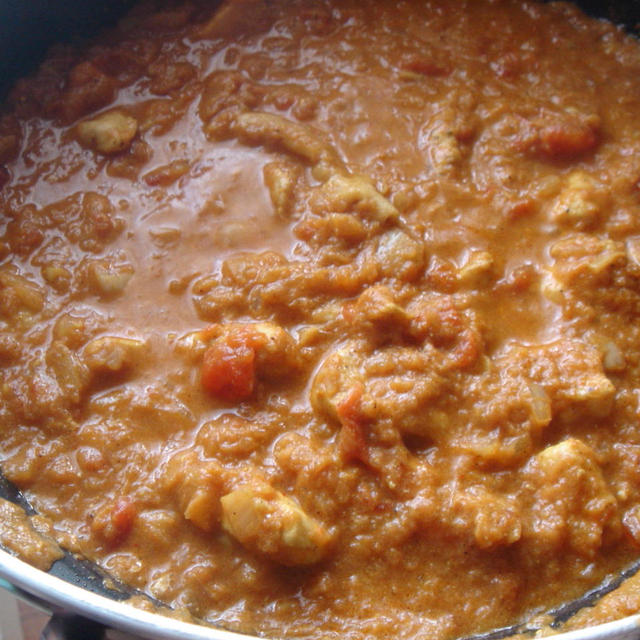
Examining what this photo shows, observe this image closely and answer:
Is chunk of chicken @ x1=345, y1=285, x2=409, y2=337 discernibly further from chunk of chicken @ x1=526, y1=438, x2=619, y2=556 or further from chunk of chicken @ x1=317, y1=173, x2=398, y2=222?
chunk of chicken @ x1=526, y1=438, x2=619, y2=556

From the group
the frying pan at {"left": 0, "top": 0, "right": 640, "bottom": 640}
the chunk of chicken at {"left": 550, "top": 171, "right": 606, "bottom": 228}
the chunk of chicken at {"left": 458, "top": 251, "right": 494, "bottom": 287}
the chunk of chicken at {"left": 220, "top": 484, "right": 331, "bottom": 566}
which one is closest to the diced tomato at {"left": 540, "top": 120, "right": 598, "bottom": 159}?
the chunk of chicken at {"left": 550, "top": 171, "right": 606, "bottom": 228}

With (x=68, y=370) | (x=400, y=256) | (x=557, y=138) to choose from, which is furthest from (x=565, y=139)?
(x=68, y=370)

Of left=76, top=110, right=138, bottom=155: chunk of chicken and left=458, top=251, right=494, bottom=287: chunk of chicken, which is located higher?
left=76, top=110, right=138, bottom=155: chunk of chicken

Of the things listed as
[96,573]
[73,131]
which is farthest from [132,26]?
[96,573]

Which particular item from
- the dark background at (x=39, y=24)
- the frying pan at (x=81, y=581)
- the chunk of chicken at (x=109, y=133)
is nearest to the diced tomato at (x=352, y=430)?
the frying pan at (x=81, y=581)

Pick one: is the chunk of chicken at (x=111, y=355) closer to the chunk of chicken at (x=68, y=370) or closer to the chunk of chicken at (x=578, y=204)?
the chunk of chicken at (x=68, y=370)

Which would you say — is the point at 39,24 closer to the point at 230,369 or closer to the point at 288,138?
the point at 288,138
